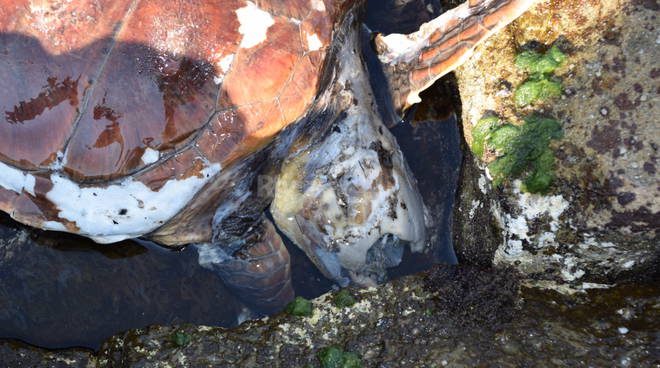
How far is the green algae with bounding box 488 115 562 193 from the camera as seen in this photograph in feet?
7.78

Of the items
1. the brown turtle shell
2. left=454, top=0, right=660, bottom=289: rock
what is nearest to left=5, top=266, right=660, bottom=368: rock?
left=454, top=0, right=660, bottom=289: rock

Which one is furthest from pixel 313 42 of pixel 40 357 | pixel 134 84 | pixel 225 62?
pixel 40 357

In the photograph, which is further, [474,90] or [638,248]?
[474,90]

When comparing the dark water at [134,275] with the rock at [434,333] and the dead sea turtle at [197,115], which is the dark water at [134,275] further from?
the dead sea turtle at [197,115]

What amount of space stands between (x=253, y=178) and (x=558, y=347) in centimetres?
166

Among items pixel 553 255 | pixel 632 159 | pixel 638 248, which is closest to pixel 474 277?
pixel 553 255

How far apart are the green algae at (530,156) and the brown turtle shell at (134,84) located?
3.76 feet

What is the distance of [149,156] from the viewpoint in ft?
7.29

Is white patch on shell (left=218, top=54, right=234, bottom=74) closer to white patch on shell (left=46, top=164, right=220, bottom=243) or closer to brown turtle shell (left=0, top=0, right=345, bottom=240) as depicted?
brown turtle shell (left=0, top=0, right=345, bottom=240)

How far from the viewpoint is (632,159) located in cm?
220

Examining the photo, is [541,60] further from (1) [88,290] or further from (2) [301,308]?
(1) [88,290]

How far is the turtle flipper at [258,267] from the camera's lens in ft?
9.73

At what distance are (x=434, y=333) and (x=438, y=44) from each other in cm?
150

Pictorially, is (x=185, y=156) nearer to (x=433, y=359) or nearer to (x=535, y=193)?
(x=433, y=359)
